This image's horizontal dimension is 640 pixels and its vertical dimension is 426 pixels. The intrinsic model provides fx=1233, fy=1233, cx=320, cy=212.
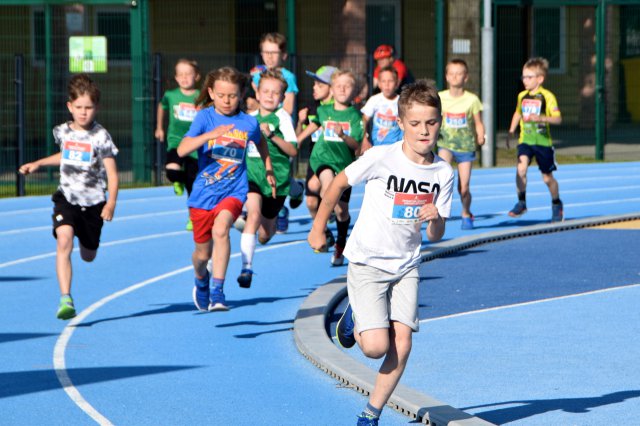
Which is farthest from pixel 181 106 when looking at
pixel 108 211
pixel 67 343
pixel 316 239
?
pixel 316 239

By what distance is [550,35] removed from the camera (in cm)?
3316

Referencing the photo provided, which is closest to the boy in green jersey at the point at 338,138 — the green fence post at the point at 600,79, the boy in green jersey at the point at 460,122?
the boy in green jersey at the point at 460,122

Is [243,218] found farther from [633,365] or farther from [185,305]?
[633,365]

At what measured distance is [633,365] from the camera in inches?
318

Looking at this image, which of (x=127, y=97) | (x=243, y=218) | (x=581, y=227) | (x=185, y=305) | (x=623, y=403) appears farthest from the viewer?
(x=127, y=97)

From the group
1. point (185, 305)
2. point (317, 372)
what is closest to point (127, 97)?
point (185, 305)

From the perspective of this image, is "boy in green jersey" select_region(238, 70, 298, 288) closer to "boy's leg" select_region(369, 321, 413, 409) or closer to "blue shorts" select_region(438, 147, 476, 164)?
"blue shorts" select_region(438, 147, 476, 164)

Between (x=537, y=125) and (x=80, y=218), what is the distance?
7925mm

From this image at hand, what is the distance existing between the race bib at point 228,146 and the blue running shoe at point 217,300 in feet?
3.40

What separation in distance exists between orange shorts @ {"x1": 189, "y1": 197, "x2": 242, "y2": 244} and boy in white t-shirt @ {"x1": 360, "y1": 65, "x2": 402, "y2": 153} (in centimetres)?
458

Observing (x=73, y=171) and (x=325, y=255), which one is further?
(x=325, y=255)

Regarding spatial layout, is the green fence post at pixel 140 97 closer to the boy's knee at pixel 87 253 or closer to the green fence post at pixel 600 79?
the green fence post at pixel 600 79

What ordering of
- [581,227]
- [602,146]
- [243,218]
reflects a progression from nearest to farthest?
[243,218]
[581,227]
[602,146]

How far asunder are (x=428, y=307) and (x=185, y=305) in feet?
6.85
